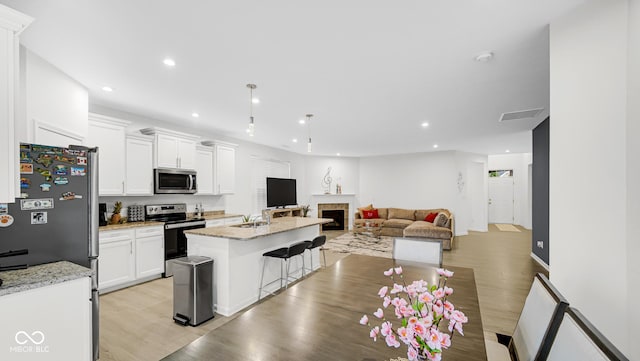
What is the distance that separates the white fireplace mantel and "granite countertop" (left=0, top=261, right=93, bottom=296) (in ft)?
24.2

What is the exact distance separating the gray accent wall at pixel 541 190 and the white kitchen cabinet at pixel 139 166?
6614 millimetres

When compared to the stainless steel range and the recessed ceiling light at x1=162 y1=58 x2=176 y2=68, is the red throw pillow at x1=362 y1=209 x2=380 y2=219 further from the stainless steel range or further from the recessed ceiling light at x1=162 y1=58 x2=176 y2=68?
the recessed ceiling light at x1=162 y1=58 x2=176 y2=68

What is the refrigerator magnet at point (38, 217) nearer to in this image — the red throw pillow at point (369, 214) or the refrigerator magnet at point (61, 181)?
the refrigerator magnet at point (61, 181)

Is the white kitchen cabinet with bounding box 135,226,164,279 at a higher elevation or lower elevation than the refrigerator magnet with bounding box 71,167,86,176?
lower

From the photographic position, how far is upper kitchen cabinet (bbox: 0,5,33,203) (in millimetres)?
1369

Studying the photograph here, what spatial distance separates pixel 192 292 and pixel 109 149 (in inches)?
99.1

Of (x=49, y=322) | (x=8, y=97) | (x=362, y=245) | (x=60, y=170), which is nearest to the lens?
(x=8, y=97)

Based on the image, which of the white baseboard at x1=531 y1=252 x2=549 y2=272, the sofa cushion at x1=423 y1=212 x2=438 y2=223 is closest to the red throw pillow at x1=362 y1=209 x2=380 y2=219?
the sofa cushion at x1=423 y1=212 x2=438 y2=223

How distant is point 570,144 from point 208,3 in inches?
101

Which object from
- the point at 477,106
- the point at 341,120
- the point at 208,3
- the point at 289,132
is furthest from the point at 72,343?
the point at 477,106

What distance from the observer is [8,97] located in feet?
4.59

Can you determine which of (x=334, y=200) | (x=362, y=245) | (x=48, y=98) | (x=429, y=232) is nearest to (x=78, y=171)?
(x=48, y=98)

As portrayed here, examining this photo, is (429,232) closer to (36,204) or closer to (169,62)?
(169,62)

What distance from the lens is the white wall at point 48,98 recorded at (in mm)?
2492
